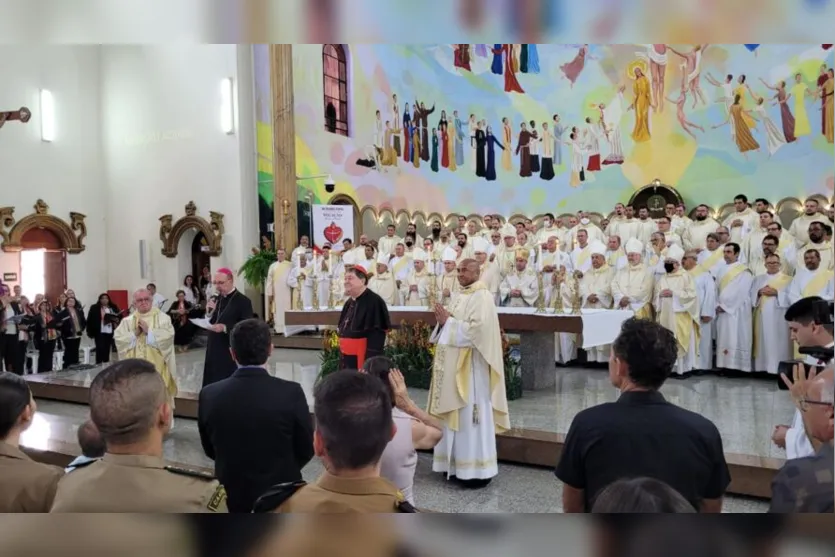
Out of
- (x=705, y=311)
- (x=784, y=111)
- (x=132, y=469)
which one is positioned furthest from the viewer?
(x=784, y=111)

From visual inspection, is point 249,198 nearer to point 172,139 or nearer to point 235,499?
point 172,139

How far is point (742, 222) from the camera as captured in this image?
491 inches

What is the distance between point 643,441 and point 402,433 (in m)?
1.03

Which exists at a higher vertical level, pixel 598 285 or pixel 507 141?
pixel 507 141

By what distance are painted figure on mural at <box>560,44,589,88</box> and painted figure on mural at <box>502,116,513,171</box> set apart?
1.69 m

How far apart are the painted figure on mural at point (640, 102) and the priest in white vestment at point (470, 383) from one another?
36.7 ft

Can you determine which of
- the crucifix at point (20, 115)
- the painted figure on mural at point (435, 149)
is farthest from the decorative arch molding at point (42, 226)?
the crucifix at point (20, 115)

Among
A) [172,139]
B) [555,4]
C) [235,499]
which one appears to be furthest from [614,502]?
[172,139]

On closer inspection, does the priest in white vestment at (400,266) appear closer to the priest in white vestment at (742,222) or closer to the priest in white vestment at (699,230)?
the priest in white vestment at (699,230)

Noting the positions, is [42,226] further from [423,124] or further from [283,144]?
[423,124]

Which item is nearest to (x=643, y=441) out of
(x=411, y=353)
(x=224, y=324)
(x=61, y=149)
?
(x=224, y=324)

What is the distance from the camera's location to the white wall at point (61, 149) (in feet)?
53.7

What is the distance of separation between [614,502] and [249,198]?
16254 millimetres

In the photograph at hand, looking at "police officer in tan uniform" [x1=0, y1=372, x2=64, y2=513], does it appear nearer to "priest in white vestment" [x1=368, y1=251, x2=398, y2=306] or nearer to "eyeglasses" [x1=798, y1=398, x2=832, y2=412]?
"eyeglasses" [x1=798, y1=398, x2=832, y2=412]
